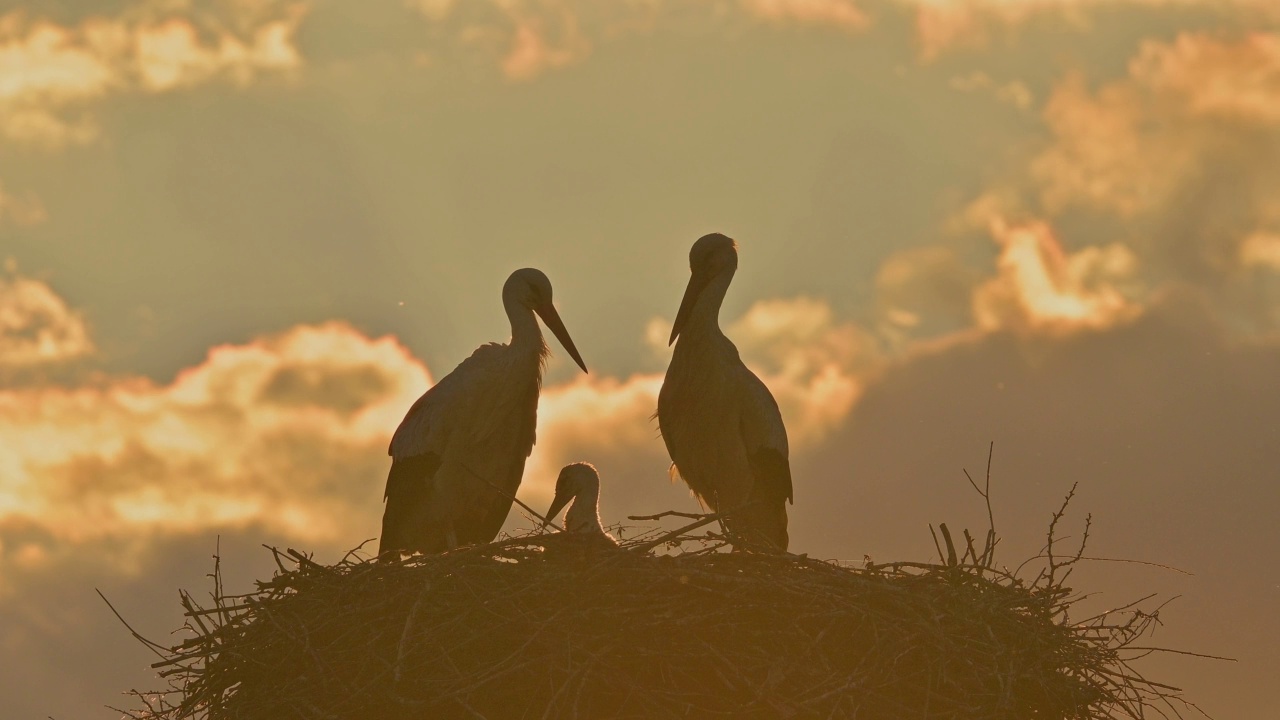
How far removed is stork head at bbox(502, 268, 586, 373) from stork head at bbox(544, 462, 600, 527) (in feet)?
3.10

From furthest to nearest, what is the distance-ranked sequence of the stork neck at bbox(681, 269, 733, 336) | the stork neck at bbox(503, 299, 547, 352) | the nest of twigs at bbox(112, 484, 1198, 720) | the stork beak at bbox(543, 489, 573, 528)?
the stork neck at bbox(681, 269, 733, 336) → the stork neck at bbox(503, 299, 547, 352) → the stork beak at bbox(543, 489, 573, 528) → the nest of twigs at bbox(112, 484, 1198, 720)

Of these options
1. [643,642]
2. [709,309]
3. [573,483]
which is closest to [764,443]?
[709,309]

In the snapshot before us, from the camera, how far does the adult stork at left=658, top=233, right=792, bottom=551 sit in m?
8.13

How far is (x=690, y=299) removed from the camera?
8.43 meters

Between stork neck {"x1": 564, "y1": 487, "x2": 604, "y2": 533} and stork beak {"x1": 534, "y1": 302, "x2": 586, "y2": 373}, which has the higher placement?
stork beak {"x1": 534, "y1": 302, "x2": 586, "y2": 373}

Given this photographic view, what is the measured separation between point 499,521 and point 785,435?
1475 millimetres

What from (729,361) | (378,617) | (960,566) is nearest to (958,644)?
(960,566)

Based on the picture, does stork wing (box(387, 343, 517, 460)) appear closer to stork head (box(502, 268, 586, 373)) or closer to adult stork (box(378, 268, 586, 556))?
adult stork (box(378, 268, 586, 556))

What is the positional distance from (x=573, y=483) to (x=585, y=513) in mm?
295

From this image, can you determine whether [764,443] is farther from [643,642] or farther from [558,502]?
[643,642]

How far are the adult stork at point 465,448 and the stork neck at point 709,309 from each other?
80cm

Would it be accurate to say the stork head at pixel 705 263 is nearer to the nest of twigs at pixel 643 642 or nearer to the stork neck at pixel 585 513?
the stork neck at pixel 585 513

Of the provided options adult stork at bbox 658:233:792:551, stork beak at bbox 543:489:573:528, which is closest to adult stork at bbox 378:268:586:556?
stork beak at bbox 543:489:573:528

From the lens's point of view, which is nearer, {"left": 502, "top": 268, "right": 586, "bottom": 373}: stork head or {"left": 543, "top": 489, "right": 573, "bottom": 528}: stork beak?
{"left": 543, "top": 489, "right": 573, "bottom": 528}: stork beak
